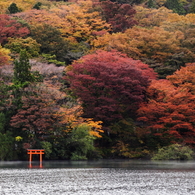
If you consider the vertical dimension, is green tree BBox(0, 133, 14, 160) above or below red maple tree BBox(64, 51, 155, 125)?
below

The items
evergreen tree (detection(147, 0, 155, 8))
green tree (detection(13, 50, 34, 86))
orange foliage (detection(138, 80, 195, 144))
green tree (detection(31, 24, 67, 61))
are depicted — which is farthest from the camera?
evergreen tree (detection(147, 0, 155, 8))

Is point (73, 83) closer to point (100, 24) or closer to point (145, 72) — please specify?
point (145, 72)

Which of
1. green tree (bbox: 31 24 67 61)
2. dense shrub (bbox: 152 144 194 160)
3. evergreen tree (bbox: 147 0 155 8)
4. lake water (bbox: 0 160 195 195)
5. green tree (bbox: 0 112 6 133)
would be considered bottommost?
lake water (bbox: 0 160 195 195)

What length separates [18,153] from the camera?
1666 inches

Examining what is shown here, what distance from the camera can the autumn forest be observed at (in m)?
42.3

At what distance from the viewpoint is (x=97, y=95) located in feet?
158

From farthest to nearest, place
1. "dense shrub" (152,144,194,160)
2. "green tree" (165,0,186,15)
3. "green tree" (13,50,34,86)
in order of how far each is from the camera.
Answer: "green tree" (165,0,186,15), "dense shrub" (152,144,194,160), "green tree" (13,50,34,86)

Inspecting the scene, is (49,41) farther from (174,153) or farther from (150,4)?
(150,4)

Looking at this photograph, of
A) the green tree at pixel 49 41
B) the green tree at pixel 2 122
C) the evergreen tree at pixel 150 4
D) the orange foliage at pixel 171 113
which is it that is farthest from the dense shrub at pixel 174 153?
the evergreen tree at pixel 150 4

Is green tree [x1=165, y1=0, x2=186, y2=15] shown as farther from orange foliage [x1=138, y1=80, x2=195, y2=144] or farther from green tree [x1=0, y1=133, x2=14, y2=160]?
green tree [x1=0, y1=133, x2=14, y2=160]

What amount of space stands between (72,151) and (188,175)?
61.2 feet

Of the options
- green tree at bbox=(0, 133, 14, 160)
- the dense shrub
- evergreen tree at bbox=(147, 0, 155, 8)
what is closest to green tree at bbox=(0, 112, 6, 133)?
green tree at bbox=(0, 133, 14, 160)

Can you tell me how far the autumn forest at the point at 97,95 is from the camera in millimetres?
42281

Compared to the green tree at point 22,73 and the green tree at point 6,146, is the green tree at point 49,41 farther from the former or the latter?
the green tree at point 6,146
